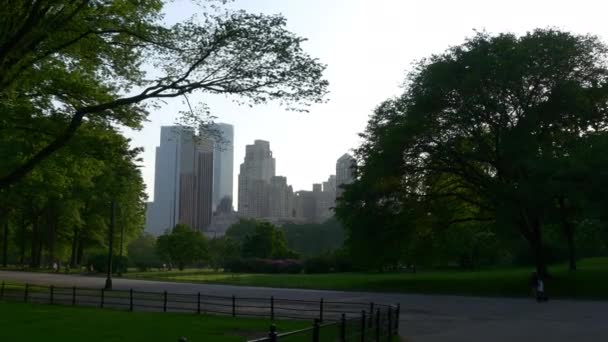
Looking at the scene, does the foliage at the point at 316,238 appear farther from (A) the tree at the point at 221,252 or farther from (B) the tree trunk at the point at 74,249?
(B) the tree trunk at the point at 74,249

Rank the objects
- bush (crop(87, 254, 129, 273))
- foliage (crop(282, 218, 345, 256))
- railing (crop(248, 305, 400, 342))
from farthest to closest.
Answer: foliage (crop(282, 218, 345, 256))
bush (crop(87, 254, 129, 273))
railing (crop(248, 305, 400, 342))

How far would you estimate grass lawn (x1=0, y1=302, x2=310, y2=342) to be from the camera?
1925 centimetres

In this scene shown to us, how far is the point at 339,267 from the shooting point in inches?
3418

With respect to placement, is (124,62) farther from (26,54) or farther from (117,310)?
(117,310)

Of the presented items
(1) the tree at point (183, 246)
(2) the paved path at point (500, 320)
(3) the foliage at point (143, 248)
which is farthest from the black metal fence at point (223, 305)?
(3) the foliage at point (143, 248)

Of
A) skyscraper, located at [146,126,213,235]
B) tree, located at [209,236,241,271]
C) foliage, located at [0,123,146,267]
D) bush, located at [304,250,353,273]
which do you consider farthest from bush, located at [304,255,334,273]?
tree, located at [209,236,241,271]

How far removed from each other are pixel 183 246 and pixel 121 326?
79.8 metres

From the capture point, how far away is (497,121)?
48656 millimetres

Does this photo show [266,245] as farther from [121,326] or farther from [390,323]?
→ [390,323]

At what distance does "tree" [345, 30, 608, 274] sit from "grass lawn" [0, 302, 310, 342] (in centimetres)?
2540

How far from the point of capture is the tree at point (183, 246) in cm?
10056

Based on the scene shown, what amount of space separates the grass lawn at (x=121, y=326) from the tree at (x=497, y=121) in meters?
25.4

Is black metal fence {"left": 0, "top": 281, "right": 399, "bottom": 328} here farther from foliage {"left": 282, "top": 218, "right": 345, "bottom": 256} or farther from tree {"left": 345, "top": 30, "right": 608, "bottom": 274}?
foliage {"left": 282, "top": 218, "right": 345, "bottom": 256}

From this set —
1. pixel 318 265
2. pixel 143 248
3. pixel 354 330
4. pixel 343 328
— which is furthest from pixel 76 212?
pixel 143 248
